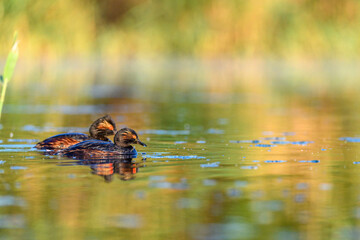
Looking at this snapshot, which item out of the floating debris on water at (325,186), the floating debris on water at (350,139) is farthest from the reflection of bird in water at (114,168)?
the floating debris on water at (350,139)

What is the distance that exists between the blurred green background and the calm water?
54.2ft

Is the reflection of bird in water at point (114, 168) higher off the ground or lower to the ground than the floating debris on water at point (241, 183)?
higher

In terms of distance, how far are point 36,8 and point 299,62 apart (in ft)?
39.8

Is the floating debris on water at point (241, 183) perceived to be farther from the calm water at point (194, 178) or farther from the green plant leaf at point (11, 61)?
the green plant leaf at point (11, 61)

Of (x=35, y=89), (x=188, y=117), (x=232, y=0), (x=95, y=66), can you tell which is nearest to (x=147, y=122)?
(x=188, y=117)

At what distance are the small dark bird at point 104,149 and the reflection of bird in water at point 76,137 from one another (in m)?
0.52

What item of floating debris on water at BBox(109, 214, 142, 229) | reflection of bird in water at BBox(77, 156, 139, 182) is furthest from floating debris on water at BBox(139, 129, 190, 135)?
floating debris on water at BBox(109, 214, 142, 229)

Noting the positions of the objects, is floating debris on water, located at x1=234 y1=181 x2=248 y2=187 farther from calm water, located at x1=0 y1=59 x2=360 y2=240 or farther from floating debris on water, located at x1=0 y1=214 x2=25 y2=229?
floating debris on water, located at x1=0 y1=214 x2=25 y2=229

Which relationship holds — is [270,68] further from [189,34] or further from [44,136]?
[44,136]

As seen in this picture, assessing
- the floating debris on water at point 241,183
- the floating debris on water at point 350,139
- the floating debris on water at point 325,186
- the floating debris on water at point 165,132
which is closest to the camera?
the floating debris on water at point 325,186

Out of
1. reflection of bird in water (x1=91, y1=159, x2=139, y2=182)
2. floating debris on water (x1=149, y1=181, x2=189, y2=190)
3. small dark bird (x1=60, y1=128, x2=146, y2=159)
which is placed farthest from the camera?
small dark bird (x1=60, y1=128, x2=146, y2=159)

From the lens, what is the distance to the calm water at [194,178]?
6.08 meters

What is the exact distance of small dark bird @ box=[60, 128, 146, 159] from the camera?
387 inches

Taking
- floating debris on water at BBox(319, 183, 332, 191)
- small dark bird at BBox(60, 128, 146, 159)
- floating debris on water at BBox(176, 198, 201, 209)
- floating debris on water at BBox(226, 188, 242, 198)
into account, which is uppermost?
small dark bird at BBox(60, 128, 146, 159)
